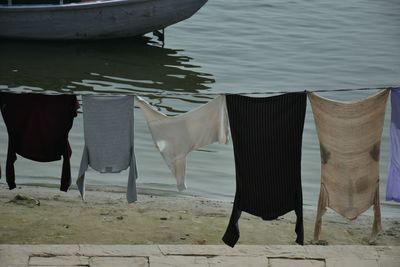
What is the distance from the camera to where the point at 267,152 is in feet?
24.6

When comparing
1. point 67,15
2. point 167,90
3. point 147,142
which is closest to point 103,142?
point 147,142

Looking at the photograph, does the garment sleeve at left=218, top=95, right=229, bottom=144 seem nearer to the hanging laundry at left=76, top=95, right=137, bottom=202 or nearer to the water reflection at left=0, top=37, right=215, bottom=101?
the hanging laundry at left=76, top=95, right=137, bottom=202

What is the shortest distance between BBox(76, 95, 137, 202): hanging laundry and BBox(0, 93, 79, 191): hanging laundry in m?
0.19

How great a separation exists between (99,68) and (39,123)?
9708mm

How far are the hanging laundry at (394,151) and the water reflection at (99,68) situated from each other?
8.68 metres

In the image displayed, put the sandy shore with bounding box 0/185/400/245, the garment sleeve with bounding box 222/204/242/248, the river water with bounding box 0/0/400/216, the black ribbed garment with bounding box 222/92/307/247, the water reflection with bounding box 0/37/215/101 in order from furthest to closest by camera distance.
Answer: the water reflection with bounding box 0/37/215/101, the river water with bounding box 0/0/400/216, the sandy shore with bounding box 0/185/400/245, the garment sleeve with bounding box 222/204/242/248, the black ribbed garment with bounding box 222/92/307/247

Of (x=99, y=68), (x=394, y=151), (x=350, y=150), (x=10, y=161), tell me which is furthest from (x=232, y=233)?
(x=99, y=68)

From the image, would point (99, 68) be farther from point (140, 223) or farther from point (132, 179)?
point (132, 179)

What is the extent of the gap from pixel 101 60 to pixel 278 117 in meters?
10.9

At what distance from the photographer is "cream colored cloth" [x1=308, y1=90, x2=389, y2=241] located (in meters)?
7.33

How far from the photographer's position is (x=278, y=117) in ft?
24.1

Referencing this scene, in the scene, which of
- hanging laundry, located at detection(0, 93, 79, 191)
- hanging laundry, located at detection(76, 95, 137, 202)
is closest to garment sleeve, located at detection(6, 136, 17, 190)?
hanging laundry, located at detection(0, 93, 79, 191)

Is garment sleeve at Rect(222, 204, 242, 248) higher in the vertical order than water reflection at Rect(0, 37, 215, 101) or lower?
higher

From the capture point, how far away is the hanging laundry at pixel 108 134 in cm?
755
